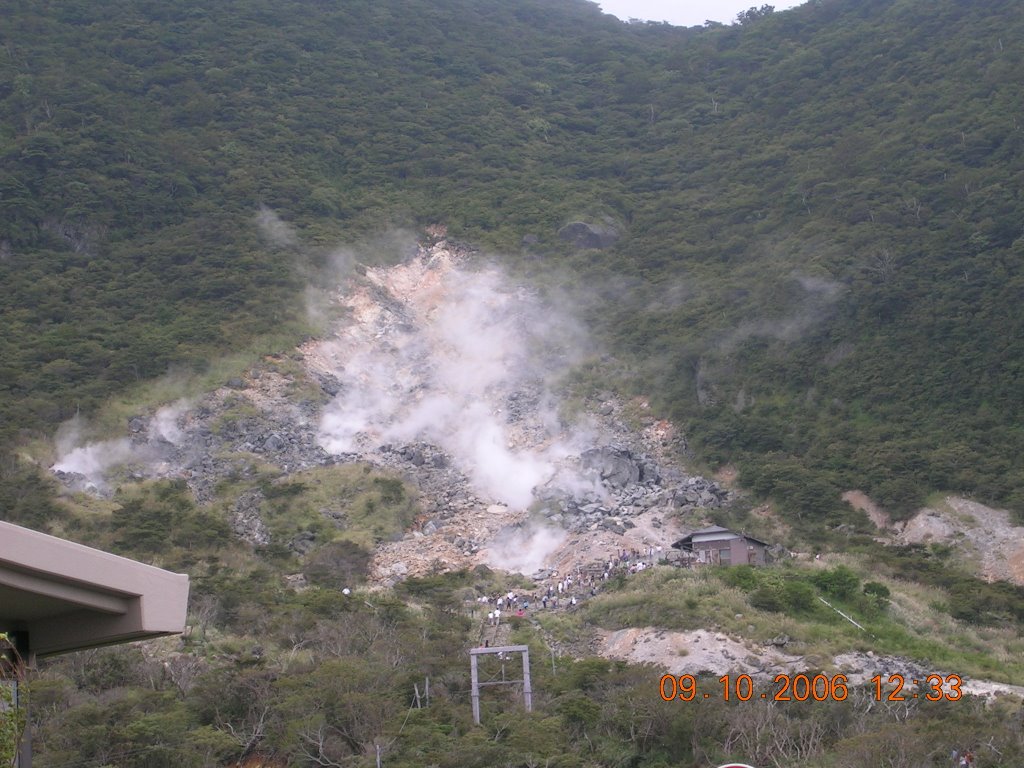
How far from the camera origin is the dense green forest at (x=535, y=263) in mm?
24703

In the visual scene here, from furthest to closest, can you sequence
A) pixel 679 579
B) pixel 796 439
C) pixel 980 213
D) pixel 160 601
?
pixel 980 213 < pixel 796 439 < pixel 679 579 < pixel 160 601

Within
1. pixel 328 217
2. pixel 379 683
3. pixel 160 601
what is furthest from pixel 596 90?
pixel 160 601

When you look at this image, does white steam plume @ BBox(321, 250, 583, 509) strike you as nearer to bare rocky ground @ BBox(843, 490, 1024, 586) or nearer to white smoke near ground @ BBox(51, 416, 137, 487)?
white smoke near ground @ BBox(51, 416, 137, 487)

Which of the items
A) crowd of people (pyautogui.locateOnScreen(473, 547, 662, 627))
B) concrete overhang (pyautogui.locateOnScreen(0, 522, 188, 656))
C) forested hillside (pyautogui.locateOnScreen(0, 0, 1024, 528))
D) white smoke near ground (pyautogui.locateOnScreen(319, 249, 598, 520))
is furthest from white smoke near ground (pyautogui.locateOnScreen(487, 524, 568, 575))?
concrete overhang (pyautogui.locateOnScreen(0, 522, 188, 656))

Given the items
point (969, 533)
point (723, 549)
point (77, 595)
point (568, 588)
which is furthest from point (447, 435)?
point (77, 595)

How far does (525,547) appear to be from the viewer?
42.7 metres

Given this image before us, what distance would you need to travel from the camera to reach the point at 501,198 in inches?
3000

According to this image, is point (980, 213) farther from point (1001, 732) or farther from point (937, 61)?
point (1001, 732)

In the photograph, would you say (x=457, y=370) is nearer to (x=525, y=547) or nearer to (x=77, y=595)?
(x=525, y=547)

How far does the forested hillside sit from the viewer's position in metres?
52.1

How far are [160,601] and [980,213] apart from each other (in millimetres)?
58717

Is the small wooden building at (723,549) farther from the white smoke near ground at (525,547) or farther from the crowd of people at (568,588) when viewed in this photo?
the white smoke near ground at (525,547)

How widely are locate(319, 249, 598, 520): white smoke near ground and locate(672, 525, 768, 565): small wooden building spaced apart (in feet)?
29.0
